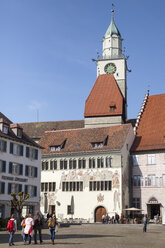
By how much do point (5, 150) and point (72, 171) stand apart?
15144 mm

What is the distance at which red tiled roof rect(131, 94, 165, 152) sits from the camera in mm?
62188

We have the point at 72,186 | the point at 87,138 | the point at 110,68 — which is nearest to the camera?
the point at 72,186

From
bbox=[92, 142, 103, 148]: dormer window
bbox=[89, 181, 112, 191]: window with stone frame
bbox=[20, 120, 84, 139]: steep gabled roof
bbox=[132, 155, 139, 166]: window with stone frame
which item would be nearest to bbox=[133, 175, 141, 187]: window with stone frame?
bbox=[132, 155, 139, 166]: window with stone frame

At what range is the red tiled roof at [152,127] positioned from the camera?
204 feet

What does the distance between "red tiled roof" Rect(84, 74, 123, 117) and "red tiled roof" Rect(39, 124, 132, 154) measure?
714cm

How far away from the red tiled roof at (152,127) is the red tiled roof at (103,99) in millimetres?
5269

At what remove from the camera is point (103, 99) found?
74062 millimetres

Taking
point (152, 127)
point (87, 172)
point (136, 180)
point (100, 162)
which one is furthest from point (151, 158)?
point (87, 172)

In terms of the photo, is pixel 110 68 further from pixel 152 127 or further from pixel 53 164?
pixel 53 164

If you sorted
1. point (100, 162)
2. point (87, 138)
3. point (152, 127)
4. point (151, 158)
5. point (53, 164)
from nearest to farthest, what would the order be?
point (100, 162), point (151, 158), point (53, 164), point (87, 138), point (152, 127)

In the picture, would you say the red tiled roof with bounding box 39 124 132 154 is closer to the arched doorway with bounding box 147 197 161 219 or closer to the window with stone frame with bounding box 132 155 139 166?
the window with stone frame with bounding box 132 155 139 166

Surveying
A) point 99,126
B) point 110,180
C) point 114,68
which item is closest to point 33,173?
point 110,180

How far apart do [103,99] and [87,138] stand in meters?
11.8

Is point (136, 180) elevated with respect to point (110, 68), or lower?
lower
